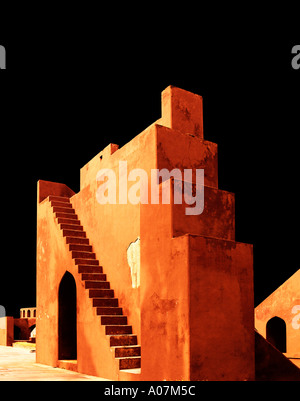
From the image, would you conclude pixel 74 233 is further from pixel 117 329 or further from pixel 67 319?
pixel 117 329

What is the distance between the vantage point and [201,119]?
27.3 ft

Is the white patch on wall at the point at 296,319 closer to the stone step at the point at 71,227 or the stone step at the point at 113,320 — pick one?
the stone step at the point at 71,227

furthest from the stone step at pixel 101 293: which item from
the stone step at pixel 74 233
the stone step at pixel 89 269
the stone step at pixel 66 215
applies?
the stone step at pixel 66 215

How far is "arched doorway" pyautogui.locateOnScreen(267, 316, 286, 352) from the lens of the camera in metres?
15.2

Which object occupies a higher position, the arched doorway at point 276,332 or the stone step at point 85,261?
the stone step at point 85,261

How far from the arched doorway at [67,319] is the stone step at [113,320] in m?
1.92

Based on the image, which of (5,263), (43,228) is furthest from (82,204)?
(5,263)

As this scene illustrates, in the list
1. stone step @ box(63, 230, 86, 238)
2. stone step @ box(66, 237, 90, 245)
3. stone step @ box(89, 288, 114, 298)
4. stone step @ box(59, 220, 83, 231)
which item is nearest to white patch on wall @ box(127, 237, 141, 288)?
stone step @ box(89, 288, 114, 298)

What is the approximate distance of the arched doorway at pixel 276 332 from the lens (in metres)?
15.2

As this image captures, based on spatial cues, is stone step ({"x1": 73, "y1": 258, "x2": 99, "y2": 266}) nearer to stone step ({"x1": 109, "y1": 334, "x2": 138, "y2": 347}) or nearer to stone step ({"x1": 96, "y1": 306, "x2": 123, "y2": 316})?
stone step ({"x1": 96, "y1": 306, "x2": 123, "y2": 316})

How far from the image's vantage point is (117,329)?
24.0 feet

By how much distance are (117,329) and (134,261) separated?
1.10 m

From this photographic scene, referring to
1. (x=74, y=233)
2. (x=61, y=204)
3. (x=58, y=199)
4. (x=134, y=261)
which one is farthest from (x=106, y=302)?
(x=58, y=199)

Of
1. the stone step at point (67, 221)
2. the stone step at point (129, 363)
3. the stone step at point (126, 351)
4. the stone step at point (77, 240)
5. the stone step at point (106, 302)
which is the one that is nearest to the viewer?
the stone step at point (129, 363)
